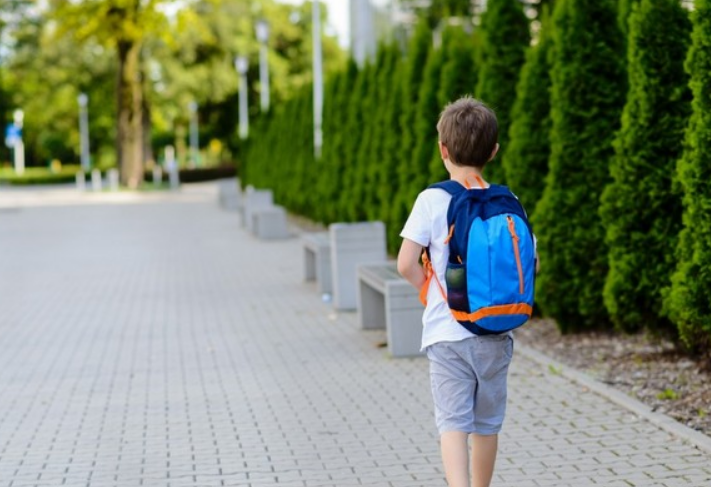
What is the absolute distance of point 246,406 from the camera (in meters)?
7.66

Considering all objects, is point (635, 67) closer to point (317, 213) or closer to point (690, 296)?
point (690, 296)

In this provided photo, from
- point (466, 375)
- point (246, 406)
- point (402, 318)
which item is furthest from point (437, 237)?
point (402, 318)

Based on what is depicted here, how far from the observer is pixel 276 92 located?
7762 cm

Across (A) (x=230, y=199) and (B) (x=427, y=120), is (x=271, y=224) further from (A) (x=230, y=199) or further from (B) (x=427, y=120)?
(A) (x=230, y=199)

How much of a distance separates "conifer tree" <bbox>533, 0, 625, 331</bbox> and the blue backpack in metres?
5.61

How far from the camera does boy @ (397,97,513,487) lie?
428 centimetres

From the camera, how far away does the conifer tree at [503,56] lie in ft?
38.1

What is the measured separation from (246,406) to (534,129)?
4.09 metres

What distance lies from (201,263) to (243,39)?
57.6 meters

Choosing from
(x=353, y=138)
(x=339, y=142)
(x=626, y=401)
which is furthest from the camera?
(x=339, y=142)

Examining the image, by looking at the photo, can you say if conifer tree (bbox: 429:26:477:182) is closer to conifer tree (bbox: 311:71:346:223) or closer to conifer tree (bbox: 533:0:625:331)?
conifer tree (bbox: 533:0:625:331)

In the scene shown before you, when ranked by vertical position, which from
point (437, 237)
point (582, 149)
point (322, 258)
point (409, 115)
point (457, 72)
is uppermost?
point (457, 72)

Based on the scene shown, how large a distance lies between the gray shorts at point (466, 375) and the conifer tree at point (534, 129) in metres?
6.32

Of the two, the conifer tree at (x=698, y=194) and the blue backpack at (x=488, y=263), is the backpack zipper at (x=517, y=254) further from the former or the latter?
the conifer tree at (x=698, y=194)
